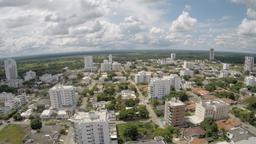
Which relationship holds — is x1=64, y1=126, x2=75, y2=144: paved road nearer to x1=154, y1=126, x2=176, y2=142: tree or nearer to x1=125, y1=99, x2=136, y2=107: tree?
x1=154, y1=126, x2=176, y2=142: tree

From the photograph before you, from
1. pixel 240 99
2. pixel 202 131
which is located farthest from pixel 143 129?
pixel 240 99

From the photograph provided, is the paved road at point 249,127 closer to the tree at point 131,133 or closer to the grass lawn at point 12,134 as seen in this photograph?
the tree at point 131,133

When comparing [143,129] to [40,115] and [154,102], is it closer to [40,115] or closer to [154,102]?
[154,102]

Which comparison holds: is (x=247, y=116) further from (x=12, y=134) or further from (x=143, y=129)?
(x=12, y=134)

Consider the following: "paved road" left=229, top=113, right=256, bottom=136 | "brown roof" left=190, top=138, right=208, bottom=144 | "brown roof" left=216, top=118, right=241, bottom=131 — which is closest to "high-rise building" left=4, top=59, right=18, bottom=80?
"brown roof" left=190, top=138, right=208, bottom=144

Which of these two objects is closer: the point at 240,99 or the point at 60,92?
the point at 60,92
